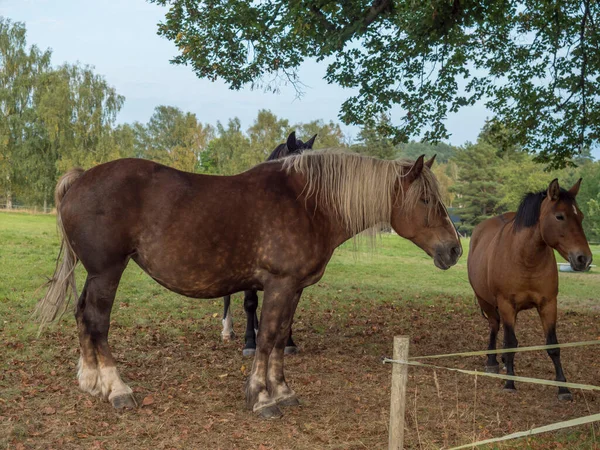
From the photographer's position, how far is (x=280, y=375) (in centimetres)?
508

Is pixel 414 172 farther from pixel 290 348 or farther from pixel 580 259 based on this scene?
pixel 290 348

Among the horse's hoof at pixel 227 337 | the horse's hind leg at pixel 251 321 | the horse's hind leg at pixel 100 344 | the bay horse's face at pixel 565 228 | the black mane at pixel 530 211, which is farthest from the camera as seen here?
the horse's hoof at pixel 227 337

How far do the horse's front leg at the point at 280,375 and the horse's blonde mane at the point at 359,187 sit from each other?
35.3 inches

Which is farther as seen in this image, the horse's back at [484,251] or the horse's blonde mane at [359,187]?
the horse's back at [484,251]

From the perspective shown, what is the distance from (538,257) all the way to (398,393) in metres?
3.13

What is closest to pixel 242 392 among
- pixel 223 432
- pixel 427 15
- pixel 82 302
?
pixel 223 432

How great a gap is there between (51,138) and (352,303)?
1175 inches

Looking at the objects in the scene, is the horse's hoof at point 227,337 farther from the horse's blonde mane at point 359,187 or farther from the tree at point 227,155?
the tree at point 227,155

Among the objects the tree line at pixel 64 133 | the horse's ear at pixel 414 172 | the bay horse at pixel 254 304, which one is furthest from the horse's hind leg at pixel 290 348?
the tree line at pixel 64 133

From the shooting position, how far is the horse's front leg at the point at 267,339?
4.73 meters

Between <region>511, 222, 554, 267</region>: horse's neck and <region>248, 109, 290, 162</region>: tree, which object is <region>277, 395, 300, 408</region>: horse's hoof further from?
<region>248, 109, 290, 162</region>: tree

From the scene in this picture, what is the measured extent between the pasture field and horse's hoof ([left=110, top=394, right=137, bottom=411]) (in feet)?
0.22

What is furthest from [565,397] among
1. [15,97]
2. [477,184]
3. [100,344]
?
[477,184]

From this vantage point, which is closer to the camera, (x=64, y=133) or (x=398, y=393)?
(x=398, y=393)
